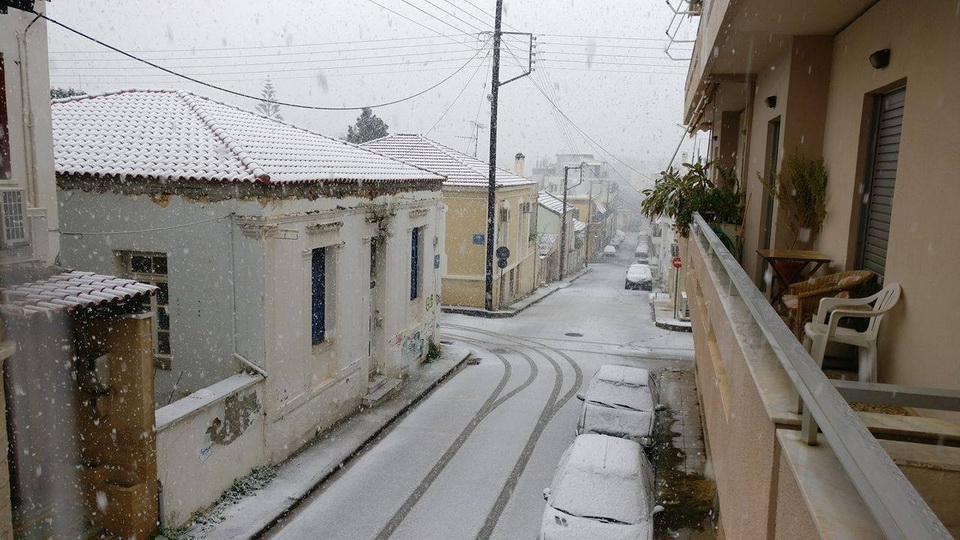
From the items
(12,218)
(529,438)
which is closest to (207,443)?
(12,218)

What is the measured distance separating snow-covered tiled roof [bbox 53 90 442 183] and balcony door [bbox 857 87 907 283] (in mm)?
8368

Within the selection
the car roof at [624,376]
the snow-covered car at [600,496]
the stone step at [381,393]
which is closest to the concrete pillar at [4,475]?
the snow-covered car at [600,496]

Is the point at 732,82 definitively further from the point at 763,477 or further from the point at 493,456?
the point at 763,477

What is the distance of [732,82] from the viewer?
1287 cm

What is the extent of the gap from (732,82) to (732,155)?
466 cm

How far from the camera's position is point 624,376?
48.4 feet

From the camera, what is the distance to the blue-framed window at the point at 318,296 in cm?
1333

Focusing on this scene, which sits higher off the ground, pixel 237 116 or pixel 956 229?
pixel 237 116

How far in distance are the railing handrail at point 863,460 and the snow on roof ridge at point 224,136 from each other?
9.52 m

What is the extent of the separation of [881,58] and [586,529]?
6.10 metres

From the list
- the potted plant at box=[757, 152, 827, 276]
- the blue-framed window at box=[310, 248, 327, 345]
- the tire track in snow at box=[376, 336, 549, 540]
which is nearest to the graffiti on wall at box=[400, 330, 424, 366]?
the tire track in snow at box=[376, 336, 549, 540]

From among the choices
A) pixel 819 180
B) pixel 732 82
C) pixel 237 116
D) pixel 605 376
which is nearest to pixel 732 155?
pixel 732 82

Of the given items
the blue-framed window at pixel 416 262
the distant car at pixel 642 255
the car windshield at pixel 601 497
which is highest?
the blue-framed window at pixel 416 262

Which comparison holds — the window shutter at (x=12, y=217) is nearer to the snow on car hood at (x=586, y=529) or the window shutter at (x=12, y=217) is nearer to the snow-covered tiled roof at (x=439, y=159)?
the snow on car hood at (x=586, y=529)
